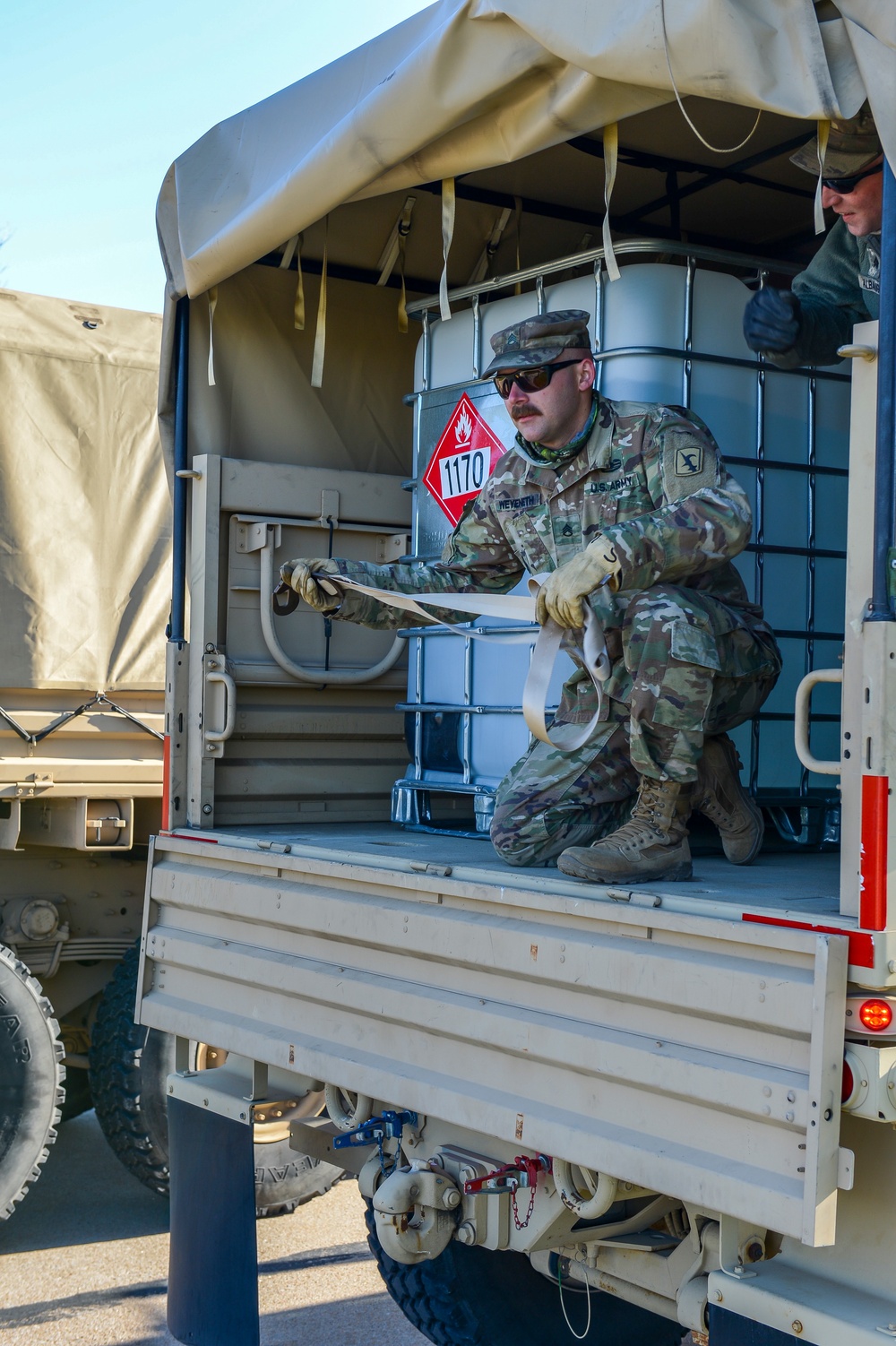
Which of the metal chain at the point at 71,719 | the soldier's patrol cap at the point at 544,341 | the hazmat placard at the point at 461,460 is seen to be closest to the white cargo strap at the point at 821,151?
the soldier's patrol cap at the point at 544,341

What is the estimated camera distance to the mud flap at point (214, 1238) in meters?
3.53

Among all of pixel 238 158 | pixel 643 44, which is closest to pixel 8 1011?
pixel 238 158

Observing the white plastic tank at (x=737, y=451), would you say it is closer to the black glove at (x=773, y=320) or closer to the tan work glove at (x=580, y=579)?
the black glove at (x=773, y=320)

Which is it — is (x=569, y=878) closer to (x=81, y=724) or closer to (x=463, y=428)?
(x=463, y=428)

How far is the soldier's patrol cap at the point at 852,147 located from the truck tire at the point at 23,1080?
3.46 meters

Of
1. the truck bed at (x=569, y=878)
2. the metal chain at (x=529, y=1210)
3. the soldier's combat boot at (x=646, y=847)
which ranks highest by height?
the soldier's combat boot at (x=646, y=847)

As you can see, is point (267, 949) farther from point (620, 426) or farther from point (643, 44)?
point (643, 44)

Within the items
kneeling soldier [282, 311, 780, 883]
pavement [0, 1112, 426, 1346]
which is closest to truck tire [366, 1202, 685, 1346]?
pavement [0, 1112, 426, 1346]

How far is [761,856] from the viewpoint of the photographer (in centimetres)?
336

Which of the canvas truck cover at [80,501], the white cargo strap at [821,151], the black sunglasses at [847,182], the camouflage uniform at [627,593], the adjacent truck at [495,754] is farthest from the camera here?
the canvas truck cover at [80,501]

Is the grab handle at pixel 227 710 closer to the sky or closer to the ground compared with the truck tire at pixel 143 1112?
closer to the sky

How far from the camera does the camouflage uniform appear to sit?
2.79m

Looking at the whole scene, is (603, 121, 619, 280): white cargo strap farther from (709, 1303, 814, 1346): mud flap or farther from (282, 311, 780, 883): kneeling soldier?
(709, 1303, 814, 1346): mud flap

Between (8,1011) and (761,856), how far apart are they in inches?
102
